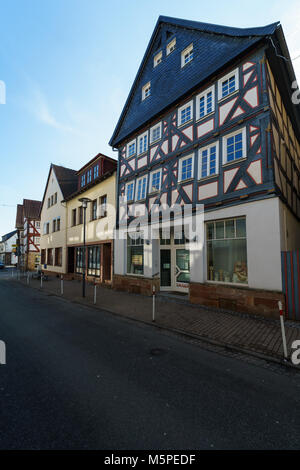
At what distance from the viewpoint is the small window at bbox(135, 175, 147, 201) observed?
41.6 feet

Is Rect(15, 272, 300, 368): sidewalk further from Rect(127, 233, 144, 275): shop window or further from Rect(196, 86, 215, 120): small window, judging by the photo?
Rect(196, 86, 215, 120): small window

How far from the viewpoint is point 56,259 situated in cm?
2347

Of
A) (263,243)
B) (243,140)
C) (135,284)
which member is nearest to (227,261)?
(263,243)

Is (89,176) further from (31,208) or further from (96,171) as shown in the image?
(31,208)

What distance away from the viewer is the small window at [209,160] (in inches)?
361

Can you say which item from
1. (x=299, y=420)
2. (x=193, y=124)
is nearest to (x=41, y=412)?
(x=299, y=420)

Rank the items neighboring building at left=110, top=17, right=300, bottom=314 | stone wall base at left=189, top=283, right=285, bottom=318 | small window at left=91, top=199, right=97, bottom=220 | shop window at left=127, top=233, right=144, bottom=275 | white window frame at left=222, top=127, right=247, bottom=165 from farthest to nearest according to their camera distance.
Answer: small window at left=91, top=199, right=97, bottom=220
shop window at left=127, top=233, right=144, bottom=275
white window frame at left=222, top=127, right=247, bottom=165
neighboring building at left=110, top=17, right=300, bottom=314
stone wall base at left=189, top=283, right=285, bottom=318

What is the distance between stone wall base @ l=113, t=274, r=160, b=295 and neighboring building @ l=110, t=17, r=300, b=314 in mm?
80

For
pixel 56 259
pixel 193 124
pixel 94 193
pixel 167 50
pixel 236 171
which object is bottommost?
pixel 56 259

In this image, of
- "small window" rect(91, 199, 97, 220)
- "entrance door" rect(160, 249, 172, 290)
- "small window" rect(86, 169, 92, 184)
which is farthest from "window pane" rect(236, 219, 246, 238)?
"small window" rect(86, 169, 92, 184)

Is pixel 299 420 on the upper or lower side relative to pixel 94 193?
lower
